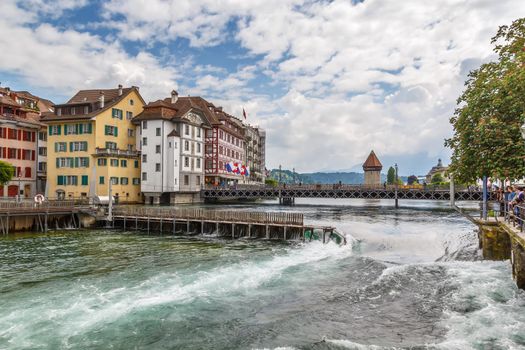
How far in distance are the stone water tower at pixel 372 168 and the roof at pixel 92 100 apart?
88648 mm

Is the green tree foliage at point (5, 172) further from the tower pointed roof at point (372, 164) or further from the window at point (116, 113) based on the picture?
the tower pointed roof at point (372, 164)

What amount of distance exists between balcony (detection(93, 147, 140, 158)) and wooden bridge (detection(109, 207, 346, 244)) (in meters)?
24.7

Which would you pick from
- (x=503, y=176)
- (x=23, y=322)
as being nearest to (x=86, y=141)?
(x=23, y=322)

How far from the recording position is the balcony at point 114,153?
64.2 m

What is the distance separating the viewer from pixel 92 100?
6956 cm

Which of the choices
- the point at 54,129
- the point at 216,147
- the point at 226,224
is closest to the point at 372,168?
the point at 216,147

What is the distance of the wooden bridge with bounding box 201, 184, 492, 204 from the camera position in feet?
214

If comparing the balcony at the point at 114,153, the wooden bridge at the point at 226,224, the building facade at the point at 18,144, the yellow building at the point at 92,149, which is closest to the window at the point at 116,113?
the yellow building at the point at 92,149

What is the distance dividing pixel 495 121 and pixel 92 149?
59628 mm

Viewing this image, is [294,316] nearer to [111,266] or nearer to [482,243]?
[111,266]

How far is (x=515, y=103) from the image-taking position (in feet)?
57.5

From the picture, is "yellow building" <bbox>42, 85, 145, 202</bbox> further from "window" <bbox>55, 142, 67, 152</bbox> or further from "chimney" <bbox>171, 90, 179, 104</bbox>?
"chimney" <bbox>171, 90, 179, 104</bbox>

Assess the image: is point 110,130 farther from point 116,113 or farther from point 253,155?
point 253,155

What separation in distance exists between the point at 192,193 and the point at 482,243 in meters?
58.5
